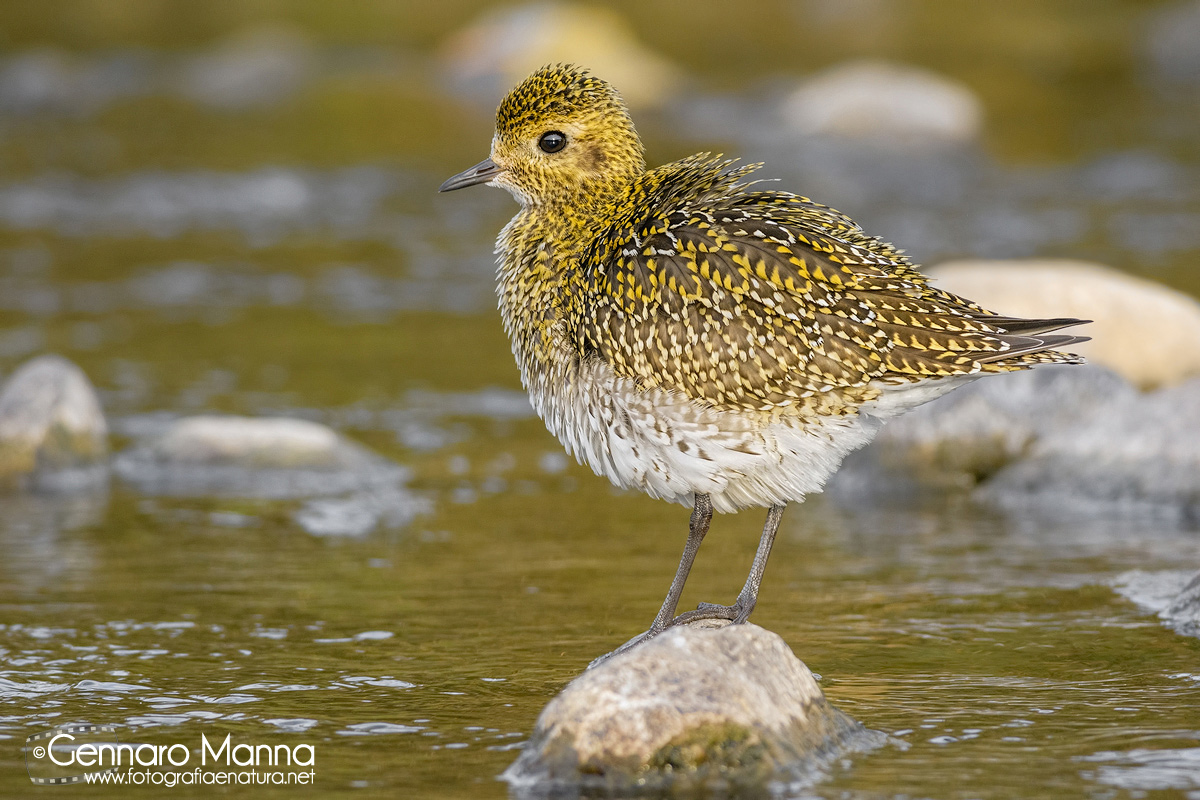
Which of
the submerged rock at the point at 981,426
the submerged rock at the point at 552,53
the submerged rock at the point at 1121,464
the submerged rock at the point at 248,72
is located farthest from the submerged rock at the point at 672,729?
the submerged rock at the point at 248,72

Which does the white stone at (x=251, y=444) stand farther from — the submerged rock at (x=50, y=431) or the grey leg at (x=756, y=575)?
the grey leg at (x=756, y=575)

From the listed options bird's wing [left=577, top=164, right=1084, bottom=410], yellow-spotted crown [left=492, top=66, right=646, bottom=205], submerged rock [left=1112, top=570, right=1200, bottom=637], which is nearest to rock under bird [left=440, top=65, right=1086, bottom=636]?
bird's wing [left=577, top=164, right=1084, bottom=410]

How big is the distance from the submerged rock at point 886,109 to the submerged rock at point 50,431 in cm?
1679

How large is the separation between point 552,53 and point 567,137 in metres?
25.5

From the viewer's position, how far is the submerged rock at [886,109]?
84.0 feet

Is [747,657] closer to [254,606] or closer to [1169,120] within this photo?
[254,606]

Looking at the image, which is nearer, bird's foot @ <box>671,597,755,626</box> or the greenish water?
the greenish water

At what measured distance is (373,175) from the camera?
2362cm

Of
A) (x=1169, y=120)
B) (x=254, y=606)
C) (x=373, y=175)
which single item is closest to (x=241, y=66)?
(x=373, y=175)

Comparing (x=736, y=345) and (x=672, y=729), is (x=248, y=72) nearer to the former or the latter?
(x=736, y=345)

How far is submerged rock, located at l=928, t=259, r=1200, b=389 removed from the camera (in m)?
12.1

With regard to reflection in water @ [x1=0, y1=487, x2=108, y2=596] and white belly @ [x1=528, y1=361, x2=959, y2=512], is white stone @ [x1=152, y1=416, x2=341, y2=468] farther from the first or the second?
white belly @ [x1=528, y1=361, x2=959, y2=512]

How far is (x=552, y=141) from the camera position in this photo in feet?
23.7

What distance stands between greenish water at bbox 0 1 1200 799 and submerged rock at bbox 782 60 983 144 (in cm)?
407
